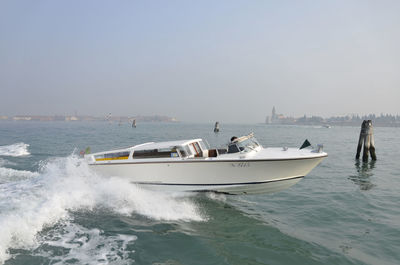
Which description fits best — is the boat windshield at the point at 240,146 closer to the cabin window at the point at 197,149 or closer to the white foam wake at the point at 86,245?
the cabin window at the point at 197,149

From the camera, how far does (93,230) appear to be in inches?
270

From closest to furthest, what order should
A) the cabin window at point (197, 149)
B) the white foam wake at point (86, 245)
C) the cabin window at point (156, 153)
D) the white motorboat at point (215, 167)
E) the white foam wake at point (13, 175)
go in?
the white foam wake at point (86, 245), the white motorboat at point (215, 167), the cabin window at point (156, 153), the cabin window at point (197, 149), the white foam wake at point (13, 175)

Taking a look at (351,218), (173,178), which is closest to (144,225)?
(173,178)

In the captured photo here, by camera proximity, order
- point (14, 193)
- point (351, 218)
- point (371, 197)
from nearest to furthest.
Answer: point (351, 218) < point (14, 193) < point (371, 197)

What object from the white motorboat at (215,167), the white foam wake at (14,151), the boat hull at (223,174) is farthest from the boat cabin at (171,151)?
the white foam wake at (14,151)

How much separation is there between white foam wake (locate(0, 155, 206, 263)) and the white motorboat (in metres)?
0.47

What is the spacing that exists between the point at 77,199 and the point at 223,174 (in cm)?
513

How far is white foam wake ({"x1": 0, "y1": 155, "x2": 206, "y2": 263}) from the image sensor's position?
7.30 m

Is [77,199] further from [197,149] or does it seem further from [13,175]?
[13,175]

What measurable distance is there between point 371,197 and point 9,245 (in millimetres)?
12677

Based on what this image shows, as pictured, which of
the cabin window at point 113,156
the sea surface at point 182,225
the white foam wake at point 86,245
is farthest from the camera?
the cabin window at point 113,156

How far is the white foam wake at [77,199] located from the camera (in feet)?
23.9

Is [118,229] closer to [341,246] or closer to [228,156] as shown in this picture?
[228,156]

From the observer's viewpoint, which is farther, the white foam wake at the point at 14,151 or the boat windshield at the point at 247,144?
the white foam wake at the point at 14,151
